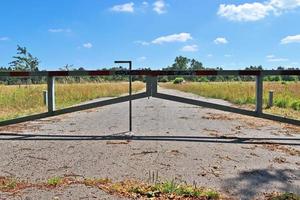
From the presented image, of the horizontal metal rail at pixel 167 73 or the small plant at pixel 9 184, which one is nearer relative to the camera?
the small plant at pixel 9 184

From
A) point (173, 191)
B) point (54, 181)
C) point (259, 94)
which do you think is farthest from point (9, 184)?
point (259, 94)

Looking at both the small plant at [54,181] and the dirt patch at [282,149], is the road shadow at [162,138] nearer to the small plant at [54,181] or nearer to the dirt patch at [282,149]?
the dirt patch at [282,149]

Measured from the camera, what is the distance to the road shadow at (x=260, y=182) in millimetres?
4773

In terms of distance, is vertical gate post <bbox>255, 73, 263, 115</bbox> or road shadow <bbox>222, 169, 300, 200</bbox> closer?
road shadow <bbox>222, 169, 300, 200</bbox>

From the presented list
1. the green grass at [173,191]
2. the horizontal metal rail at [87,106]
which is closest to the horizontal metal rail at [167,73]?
the horizontal metal rail at [87,106]

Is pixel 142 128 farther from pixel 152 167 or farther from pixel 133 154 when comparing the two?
pixel 152 167

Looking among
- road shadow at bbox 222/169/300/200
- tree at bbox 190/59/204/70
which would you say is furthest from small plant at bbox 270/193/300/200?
tree at bbox 190/59/204/70

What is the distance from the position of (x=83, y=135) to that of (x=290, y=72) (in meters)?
5.20

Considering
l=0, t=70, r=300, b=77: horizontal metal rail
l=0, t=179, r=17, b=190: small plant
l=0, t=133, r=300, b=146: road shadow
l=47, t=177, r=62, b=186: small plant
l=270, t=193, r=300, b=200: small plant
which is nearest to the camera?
l=270, t=193, r=300, b=200: small plant

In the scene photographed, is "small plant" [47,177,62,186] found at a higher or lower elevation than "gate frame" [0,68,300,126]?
lower

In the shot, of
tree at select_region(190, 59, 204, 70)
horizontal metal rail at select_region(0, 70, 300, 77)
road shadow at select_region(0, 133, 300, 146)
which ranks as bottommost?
road shadow at select_region(0, 133, 300, 146)

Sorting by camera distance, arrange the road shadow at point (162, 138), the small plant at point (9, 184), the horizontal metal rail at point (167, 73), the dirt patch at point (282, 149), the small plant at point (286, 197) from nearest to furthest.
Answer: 1. the small plant at point (286, 197)
2. the small plant at point (9, 184)
3. the dirt patch at point (282, 149)
4. the road shadow at point (162, 138)
5. the horizontal metal rail at point (167, 73)

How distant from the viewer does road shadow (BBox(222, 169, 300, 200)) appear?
4773 mm

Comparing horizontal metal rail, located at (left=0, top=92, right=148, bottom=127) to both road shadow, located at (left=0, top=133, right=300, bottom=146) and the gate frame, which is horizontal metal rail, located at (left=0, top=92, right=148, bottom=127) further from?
road shadow, located at (left=0, top=133, right=300, bottom=146)
